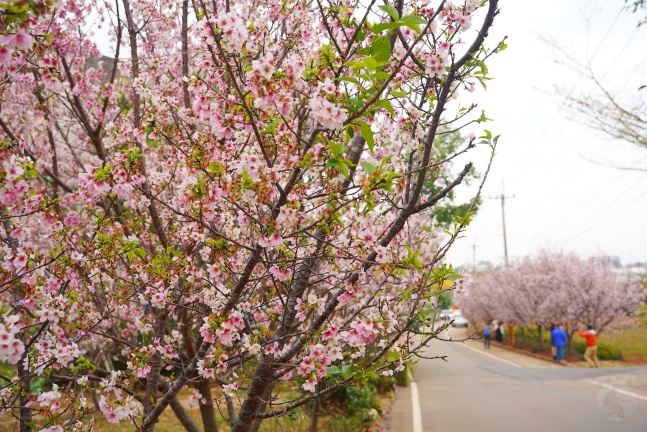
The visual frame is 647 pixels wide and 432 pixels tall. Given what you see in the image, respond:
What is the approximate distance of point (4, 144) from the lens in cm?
226

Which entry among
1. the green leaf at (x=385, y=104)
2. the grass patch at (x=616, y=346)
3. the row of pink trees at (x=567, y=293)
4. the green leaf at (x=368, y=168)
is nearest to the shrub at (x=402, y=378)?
the grass patch at (x=616, y=346)

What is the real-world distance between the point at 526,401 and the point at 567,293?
12.7 m

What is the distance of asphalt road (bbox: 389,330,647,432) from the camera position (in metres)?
8.34

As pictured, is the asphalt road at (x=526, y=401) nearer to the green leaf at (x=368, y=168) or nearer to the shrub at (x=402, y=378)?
the shrub at (x=402, y=378)

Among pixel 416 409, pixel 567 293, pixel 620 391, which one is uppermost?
pixel 567 293

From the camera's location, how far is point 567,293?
69.8 ft

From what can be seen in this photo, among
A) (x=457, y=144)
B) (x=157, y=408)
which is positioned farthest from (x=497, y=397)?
(x=457, y=144)

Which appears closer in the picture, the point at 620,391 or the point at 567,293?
the point at 620,391

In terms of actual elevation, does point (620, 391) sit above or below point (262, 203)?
below

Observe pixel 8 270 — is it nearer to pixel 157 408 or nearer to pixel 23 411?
pixel 23 411

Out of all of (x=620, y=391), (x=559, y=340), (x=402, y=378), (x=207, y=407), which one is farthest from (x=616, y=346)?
(x=207, y=407)

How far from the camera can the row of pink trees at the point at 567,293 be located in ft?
66.8

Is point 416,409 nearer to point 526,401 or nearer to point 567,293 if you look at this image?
point 526,401

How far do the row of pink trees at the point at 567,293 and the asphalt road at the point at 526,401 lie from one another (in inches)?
239
